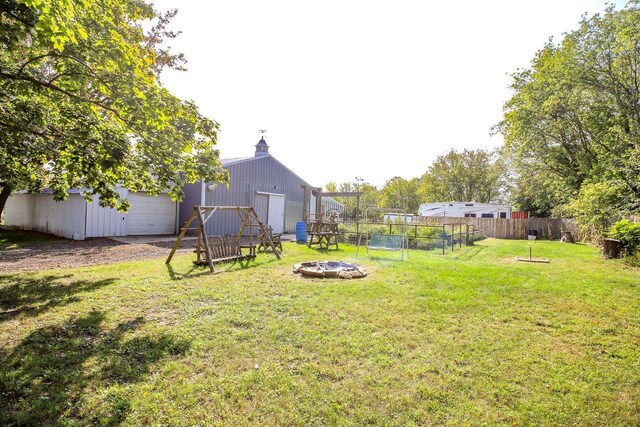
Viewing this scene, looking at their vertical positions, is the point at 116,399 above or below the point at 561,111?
below

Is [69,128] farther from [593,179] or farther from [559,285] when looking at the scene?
[593,179]

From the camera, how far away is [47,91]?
494 centimetres

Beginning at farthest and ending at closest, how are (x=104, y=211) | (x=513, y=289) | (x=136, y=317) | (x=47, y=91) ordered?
(x=104, y=211) < (x=513, y=289) < (x=47, y=91) < (x=136, y=317)

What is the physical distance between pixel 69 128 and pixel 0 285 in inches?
136

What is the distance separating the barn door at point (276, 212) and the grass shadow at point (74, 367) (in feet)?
47.4

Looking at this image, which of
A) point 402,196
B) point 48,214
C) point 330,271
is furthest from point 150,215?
point 402,196

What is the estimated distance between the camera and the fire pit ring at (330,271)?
23.9 ft

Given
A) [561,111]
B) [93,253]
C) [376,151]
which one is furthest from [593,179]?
[376,151]

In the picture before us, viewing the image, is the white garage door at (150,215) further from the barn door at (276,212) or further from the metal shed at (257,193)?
the barn door at (276,212)

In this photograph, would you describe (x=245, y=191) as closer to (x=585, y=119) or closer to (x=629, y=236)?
(x=629, y=236)

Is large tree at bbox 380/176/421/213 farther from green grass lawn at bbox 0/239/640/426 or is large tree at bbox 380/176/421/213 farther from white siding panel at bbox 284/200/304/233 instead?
green grass lawn at bbox 0/239/640/426

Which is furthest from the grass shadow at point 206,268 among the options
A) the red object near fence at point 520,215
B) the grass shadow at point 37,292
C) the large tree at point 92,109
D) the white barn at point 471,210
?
the red object near fence at point 520,215

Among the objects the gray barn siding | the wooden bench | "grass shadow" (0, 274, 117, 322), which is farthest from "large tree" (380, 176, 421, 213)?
"grass shadow" (0, 274, 117, 322)

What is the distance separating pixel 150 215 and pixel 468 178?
114 feet
